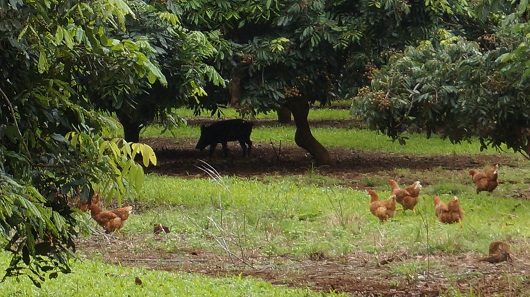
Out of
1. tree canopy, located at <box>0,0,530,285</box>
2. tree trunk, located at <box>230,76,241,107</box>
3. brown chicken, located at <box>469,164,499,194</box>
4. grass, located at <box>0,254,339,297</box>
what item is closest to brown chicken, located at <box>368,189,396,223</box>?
tree canopy, located at <box>0,0,530,285</box>

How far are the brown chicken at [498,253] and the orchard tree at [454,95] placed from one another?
14.2 ft

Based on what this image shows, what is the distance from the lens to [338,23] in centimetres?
1761

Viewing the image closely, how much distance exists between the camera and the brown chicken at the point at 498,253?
8.91 meters

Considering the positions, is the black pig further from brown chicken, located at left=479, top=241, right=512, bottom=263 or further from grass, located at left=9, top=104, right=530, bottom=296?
brown chicken, located at left=479, top=241, right=512, bottom=263

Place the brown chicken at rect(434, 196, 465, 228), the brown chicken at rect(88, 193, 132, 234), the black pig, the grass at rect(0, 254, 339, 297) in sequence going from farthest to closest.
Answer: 1. the black pig
2. the brown chicken at rect(434, 196, 465, 228)
3. the brown chicken at rect(88, 193, 132, 234)
4. the grass at rect(0, 254, 339, 297)

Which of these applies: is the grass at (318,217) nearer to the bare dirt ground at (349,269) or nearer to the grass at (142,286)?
the bare dirt ground at (349,269)

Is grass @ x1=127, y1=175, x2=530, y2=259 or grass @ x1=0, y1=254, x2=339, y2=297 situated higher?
grass @ x1=0, y1=254, x2=339, y2=297

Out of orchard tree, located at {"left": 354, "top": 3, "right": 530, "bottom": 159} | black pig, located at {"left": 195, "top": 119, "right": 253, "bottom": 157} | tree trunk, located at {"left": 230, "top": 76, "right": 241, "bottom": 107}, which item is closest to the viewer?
orchard tree, located at {"left": 354, "top": 3, "right": 530, "bottom": 159}

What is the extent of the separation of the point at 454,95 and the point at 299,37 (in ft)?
12.3

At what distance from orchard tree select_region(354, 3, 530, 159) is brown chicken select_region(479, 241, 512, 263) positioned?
4.33 m

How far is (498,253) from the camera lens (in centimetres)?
891

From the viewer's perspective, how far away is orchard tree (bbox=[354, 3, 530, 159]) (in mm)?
13398

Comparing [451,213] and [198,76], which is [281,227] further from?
[198,76]

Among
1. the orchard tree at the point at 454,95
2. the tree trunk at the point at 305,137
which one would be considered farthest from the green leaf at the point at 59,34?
the tree trunk at the point at 305,137
